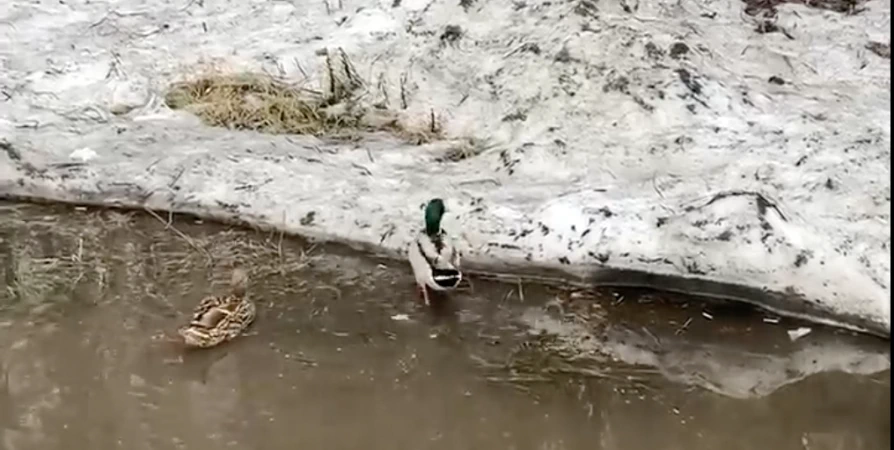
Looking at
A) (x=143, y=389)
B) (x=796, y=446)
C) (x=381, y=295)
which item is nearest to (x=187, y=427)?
(x=143, y=389)

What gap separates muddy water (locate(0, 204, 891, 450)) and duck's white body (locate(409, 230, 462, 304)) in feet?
0.52

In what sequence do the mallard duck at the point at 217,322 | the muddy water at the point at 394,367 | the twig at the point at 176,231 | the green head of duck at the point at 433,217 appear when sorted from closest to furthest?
the muddy water at the point at 394,367, the mallard duck at the point at 217,322, the green head of duck at the point at 433,217, the twig at the point at 176,231

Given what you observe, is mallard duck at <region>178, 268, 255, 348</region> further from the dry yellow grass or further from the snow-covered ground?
the dry yellow grass

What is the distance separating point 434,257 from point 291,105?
69.8 inches

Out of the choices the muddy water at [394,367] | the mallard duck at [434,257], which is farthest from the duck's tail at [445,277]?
the muddy water at [394,367]

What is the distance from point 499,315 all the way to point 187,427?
→ 134cm

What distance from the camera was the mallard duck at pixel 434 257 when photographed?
501 centimetres

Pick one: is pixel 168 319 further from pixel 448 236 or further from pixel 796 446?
pixel 796 446

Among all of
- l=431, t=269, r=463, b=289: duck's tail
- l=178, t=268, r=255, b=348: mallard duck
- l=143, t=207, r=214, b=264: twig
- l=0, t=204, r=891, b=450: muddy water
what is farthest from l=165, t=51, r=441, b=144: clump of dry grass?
l=178, t=268, r=255, b=348: mallard duck

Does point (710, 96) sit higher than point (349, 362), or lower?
higher

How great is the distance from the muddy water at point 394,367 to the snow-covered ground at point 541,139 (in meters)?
0.21

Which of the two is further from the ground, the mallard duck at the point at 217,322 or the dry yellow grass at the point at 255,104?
the dry yellow grass at the point at 255,104

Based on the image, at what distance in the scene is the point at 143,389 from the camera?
4.80m

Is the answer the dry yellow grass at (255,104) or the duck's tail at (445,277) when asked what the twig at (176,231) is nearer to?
the dry yellow grass at (255,104)
